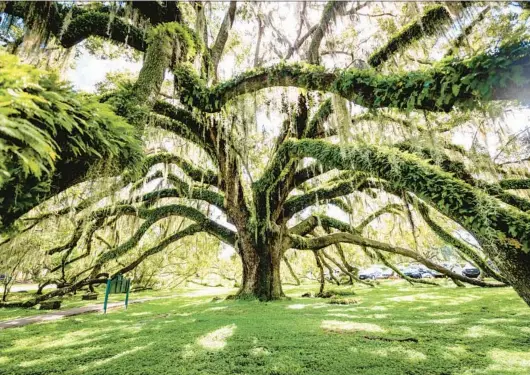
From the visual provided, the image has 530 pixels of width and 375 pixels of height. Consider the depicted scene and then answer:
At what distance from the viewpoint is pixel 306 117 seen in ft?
25.5

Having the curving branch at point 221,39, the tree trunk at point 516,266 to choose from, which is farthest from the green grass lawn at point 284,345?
the curving branch at point 221,39

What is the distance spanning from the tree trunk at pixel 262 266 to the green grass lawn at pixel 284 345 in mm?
2604

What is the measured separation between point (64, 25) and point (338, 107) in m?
4.23

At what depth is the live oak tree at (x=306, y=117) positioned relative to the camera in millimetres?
2914

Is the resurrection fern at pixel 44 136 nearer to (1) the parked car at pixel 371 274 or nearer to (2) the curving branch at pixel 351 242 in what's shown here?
(2) the curving branch at pixel 351 242

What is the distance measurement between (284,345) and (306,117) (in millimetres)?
5711

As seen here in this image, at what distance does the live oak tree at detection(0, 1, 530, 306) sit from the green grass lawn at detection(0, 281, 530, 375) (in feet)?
3.64

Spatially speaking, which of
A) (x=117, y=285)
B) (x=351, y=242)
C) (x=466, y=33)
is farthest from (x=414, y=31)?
(x=117, y=285)

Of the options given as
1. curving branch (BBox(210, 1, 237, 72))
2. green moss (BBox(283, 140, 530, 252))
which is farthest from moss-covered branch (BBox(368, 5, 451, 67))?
curving branch (BBox(210, 1, 237, 72))

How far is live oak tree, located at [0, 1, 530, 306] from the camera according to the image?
2.91 m

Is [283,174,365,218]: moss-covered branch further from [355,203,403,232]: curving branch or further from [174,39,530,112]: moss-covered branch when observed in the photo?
[174,39,530,112]: moss-covered branch

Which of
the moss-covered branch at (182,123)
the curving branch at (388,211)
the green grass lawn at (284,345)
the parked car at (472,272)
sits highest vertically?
the moss-covered branch at (182,123)

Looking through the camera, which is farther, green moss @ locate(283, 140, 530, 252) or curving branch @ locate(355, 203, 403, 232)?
curving branch @ locate(355, 203, 403, 232)

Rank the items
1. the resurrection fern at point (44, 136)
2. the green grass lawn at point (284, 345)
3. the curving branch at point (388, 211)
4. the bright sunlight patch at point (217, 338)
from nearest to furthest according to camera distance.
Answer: the resurrection fern at point (44, 136), the green grass lawn at point (284, 345), the bright sunlight patch at point (217, 338), the curving branch at point (388, 211)
